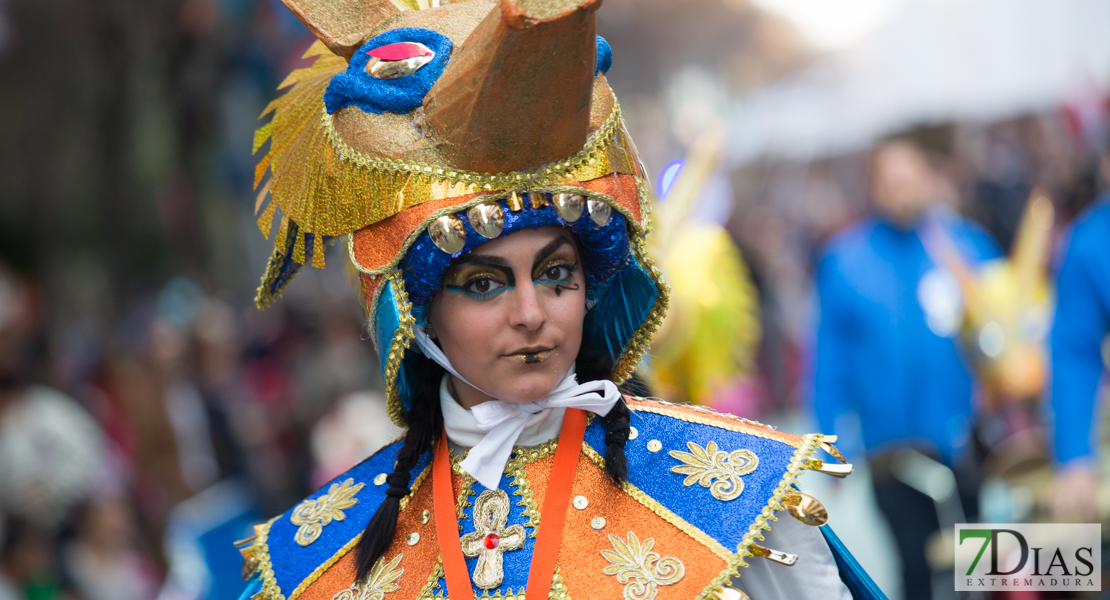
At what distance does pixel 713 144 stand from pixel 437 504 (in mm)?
3768

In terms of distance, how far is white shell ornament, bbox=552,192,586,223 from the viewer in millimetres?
2072

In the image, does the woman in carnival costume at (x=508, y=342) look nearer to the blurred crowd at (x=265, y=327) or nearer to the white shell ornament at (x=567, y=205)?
the white shell ornament at (x=567, y=205)

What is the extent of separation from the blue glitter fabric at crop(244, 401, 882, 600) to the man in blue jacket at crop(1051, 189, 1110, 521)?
88.9 inches

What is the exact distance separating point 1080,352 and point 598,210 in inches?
111

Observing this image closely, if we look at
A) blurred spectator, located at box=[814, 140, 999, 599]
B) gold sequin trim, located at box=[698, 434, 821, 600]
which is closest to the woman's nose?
gold sequin trim, located at box=[698, 434, 821, 600]

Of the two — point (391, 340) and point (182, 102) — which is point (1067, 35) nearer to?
point (182, 102)

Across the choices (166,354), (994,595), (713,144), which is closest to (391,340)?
(994,595)

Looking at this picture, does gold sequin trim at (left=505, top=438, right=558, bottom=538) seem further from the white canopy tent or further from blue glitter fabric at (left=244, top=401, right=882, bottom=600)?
the white canopy tent

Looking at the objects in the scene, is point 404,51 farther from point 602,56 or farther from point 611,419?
point 611,419

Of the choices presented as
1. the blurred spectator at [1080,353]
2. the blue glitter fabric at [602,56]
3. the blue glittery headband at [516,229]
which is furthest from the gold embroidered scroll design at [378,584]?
the blurred spectator at [1080,353]

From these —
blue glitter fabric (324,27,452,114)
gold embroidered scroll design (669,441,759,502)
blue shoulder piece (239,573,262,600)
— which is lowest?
blue shoulder piece (239,573,262,600)

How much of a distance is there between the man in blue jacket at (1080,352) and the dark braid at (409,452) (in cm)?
275

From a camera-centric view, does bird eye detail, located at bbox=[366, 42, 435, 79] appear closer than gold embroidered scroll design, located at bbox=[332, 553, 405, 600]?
Yes

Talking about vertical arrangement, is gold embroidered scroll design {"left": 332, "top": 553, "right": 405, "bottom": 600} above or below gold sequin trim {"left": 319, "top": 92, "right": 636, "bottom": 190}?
below
